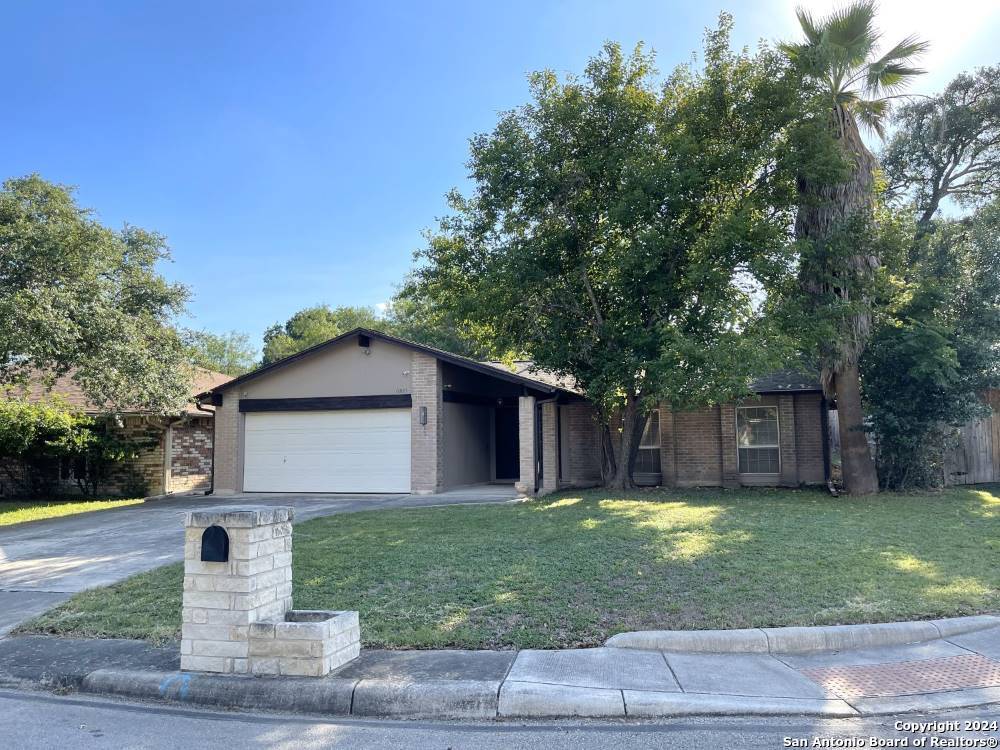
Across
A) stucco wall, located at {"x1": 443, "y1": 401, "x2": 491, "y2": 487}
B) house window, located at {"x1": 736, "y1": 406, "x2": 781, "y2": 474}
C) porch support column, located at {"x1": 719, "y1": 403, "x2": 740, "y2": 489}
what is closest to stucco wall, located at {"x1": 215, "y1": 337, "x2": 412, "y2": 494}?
stucco wall, located at {"x1": 443, "y1": 401, "x2": 491, "y2": 487}

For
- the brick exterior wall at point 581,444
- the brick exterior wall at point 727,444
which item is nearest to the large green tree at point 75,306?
the brick exterior wall at point 581,444

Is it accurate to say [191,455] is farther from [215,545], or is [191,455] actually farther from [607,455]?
[215,545]

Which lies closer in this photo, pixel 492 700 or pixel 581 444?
pixel 492 700

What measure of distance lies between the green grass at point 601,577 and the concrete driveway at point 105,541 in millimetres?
768

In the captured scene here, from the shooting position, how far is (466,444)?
60.4 feet

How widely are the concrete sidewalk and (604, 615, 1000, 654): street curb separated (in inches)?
2.5

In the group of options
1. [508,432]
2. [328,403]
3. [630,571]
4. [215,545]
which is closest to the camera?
[215,545]

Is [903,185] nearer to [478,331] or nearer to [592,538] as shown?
[478,331]

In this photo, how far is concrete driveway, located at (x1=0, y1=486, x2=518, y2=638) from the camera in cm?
790

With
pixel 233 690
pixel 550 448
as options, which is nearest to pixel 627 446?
pixel 550 448

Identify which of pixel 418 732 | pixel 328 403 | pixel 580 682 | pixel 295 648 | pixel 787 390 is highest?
pixel 787 390

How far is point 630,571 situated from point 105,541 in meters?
8.51

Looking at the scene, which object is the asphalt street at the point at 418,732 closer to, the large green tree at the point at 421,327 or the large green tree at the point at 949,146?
the large green tree at the point at 421,327

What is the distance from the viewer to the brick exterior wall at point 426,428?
639 inches
